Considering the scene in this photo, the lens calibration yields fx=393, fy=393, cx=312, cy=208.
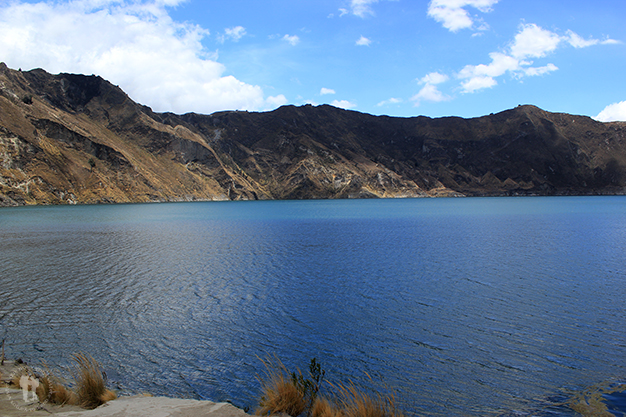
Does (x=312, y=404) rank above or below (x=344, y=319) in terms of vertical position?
above

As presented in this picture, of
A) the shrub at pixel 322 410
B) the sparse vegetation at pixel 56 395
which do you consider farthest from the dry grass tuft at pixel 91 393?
the shrub at pixel 322 410

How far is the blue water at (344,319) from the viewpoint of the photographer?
11078 millimetres

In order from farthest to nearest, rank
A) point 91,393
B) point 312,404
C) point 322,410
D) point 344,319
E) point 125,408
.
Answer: point 344,319, point 91,393, point 312,404, point 125,408, point 322,410

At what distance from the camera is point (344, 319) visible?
16.2m

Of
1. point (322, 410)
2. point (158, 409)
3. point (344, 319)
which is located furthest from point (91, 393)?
point (344, 319)

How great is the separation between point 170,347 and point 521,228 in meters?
49.1

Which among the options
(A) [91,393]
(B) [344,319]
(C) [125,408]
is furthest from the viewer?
(B) [344,319]

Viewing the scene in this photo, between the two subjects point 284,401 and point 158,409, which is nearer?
point 158,409

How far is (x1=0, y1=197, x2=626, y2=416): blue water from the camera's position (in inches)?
436

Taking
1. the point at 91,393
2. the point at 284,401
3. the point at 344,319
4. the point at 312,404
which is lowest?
the point at 344,319

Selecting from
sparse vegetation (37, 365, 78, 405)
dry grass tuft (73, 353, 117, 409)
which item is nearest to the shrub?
dry grass tuft (73, 353, 117, 409)

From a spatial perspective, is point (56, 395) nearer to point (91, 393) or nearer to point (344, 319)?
point (91, 393)

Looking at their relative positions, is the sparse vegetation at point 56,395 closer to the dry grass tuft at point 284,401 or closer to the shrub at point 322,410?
the dry grass tuft at point 284,401

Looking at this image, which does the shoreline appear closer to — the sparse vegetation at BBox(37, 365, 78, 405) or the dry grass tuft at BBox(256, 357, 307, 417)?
the sparse vegetation at BBox(37, 365, 78, 405)
